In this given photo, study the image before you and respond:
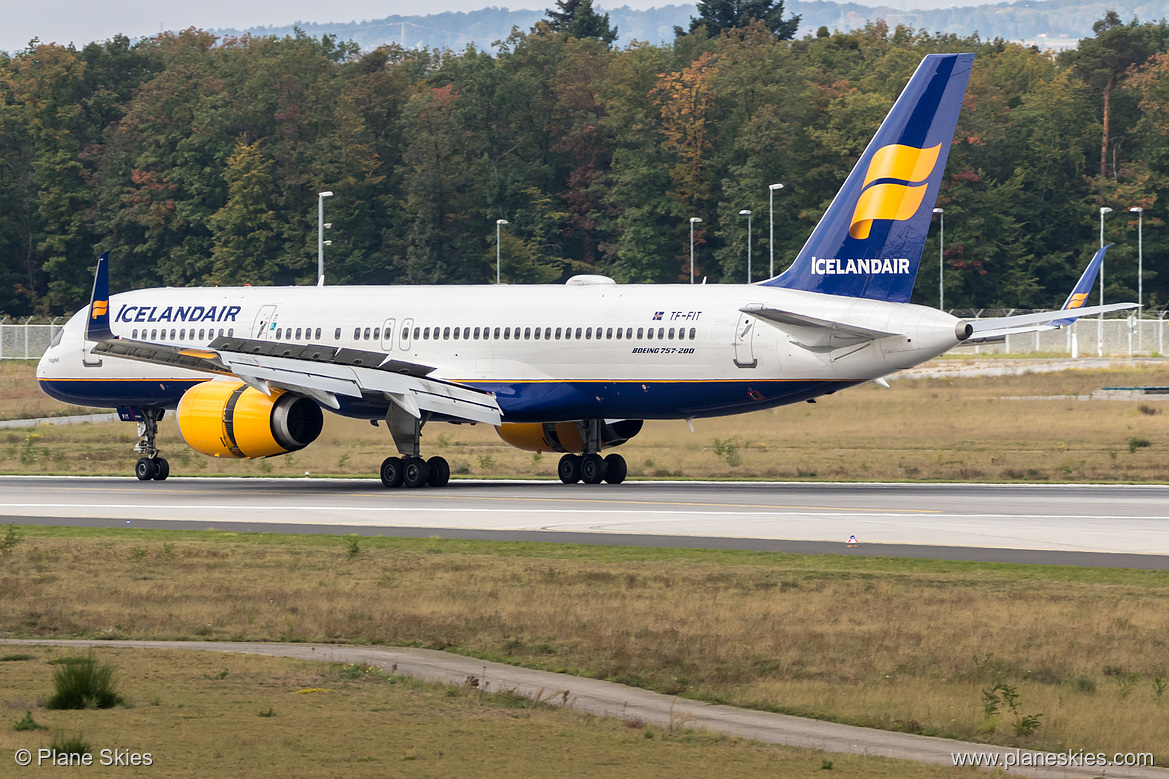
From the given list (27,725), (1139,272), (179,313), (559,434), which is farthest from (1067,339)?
(27,725)

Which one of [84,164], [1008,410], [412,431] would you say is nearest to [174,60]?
[84,164]

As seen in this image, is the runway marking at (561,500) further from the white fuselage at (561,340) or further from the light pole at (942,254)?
the light pole at (942,254)

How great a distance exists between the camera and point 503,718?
12852 millimetres

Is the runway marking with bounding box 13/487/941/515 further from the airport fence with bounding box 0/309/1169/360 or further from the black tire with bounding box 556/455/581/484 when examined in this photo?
the airport fence with bounding box 0/309/1169/360

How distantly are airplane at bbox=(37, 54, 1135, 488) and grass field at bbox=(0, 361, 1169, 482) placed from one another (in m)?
3.04

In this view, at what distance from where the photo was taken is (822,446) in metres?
47.8

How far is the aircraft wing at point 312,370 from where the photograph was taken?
1364 inches

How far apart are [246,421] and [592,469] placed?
27.2ft

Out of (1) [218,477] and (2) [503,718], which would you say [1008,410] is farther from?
(2) [503,718]

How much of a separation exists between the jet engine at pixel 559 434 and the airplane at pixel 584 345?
1.5 inches

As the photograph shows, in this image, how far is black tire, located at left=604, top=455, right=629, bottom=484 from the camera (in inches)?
1473

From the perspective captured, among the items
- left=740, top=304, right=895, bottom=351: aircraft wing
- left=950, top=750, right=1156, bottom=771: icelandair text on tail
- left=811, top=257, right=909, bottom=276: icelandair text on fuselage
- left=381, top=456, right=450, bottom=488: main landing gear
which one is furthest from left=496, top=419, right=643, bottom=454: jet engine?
left=950, top=750, right=1156, bottom=771: icelandair text on tail

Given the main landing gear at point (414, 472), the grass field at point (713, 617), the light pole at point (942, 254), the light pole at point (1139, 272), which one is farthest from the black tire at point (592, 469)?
the light pole at point (942, 254)

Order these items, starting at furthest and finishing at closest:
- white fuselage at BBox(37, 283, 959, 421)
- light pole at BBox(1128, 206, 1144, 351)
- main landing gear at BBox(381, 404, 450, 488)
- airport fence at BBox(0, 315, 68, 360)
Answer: airport fence at BBox(0, 315, 68, 360) → light pole at BBox(1128, 206, 1144, 351) → main landing gear at BBox(381, 404, 450, 488) → white fuselage at BBox(37, 283, 959, 421)
